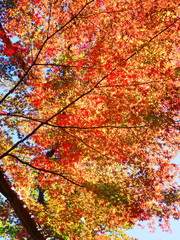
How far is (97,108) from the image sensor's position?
268 inches

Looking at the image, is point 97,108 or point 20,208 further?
point 97,108

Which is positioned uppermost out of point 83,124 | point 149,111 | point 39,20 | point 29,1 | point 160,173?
point 29,1

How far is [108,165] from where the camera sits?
8.22 m

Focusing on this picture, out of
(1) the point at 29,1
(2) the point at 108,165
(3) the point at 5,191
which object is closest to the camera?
(3) the point at 5,191

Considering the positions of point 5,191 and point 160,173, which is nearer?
point 5,191

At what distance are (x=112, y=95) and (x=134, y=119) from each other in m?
0.97

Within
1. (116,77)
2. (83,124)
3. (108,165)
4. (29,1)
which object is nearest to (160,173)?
(108,165)

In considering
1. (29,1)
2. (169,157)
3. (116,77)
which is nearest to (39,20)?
(29,1)

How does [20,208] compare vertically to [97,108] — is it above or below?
below

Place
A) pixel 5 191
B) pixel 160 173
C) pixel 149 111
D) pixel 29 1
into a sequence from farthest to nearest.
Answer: pixel 160 173, pixel 29 1, pixel 149 111, pixel 5 191

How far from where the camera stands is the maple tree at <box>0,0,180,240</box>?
6.21 metres

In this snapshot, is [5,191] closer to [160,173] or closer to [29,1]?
[160,173]

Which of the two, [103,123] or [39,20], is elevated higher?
[39,20]

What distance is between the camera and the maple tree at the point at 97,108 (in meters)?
6.21
